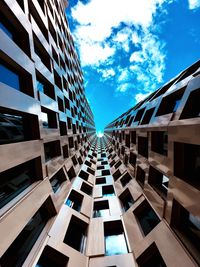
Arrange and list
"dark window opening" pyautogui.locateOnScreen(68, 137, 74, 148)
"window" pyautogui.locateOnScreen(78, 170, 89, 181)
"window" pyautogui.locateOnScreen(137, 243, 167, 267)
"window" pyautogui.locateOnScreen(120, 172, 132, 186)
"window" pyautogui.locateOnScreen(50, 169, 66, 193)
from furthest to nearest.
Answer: "window" pyautogui.locateOnScreen(78, 170, 89, 181), "dark window opening" pyautogui.locateOnScreen(68, 137, 74, 148), "window" pyautogui.locateOnScreen(120, 172, 132, 186), "window" pyautogui.locateOnScreen(50, 169, 66, 193), "window" pyautogui.locateOnScreen(137, 243, 167, 267)

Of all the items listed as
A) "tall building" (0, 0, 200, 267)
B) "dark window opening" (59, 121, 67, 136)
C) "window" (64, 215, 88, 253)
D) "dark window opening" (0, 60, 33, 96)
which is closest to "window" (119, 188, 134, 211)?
"tall building" (0, 0, 200, 267)

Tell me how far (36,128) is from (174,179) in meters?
9.04

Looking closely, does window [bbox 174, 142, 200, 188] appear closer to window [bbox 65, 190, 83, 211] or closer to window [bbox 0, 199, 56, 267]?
window [bbox 0, 199, 56, 267]

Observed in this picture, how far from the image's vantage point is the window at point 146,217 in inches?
373

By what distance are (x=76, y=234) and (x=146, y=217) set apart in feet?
17.8

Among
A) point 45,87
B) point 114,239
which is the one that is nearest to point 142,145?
point 114,239

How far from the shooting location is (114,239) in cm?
1075

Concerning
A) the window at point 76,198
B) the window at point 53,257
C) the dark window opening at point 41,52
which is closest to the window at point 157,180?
the window at point 53,257

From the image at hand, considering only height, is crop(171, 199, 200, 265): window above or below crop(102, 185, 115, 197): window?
above

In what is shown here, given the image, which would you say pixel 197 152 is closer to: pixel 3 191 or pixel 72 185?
pixel 3 191

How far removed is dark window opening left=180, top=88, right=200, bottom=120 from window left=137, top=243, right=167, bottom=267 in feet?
24.6

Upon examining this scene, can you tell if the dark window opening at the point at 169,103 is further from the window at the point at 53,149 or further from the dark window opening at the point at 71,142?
the dark window opening at the point at 71,142

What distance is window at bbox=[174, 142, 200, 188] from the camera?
23.0 ft

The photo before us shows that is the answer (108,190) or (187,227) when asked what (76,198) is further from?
(187,227)
